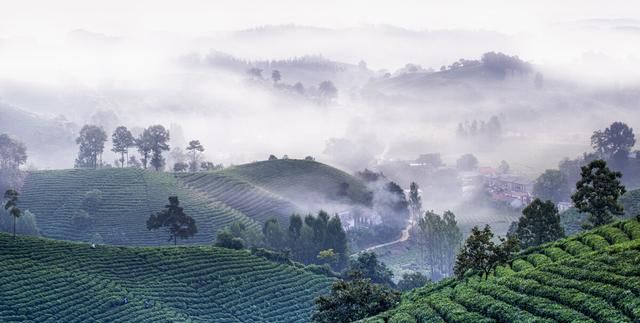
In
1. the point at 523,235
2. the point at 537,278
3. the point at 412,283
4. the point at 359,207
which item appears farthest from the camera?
the point at 359,207

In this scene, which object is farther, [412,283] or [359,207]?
[359,207]

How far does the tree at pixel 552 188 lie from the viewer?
185m

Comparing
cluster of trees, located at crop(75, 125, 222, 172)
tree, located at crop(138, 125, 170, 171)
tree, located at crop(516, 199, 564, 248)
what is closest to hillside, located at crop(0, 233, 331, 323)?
tree, located at crop(516, 199, 564, 248)

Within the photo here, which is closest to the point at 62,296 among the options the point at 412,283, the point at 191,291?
the point at 191,291

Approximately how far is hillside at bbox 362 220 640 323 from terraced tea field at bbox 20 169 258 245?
84.9 meters

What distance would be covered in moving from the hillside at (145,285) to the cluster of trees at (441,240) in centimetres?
3554

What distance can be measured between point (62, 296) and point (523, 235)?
170 ft

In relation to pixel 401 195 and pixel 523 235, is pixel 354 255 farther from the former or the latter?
pixel 523 235

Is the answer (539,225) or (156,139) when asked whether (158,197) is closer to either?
(156,139)

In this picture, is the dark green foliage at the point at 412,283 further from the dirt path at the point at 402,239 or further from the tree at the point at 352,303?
the tree at the point at 352,303

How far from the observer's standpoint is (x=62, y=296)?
80688 mm

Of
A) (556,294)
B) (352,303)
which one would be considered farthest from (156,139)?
(556,294)

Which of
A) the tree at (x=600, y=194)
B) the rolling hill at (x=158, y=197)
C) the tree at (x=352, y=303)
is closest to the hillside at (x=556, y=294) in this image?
the tree at (x=352, y=303)

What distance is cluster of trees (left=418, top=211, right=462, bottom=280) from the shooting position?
431 ft
